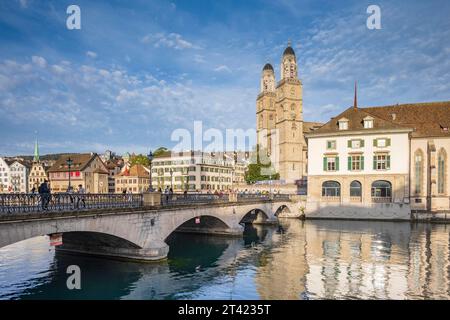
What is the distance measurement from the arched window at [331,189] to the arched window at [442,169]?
14.2 m

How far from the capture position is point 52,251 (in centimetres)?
2736

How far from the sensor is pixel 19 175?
371 ft

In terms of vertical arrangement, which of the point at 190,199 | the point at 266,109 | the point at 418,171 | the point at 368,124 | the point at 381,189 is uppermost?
the point at 266,109

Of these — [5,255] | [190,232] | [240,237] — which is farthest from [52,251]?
[240,237]

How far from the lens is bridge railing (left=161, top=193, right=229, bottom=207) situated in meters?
26.1

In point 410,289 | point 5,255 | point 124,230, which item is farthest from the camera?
point 5,255

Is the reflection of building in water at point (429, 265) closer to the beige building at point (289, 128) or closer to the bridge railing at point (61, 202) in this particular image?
the bridge railing at point (61, 202)

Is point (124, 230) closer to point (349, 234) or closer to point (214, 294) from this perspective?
point (214, 294)

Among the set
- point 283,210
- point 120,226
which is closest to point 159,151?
point 283,210

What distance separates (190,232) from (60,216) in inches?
924

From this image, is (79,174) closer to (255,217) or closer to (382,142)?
(255,217)

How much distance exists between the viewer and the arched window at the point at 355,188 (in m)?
52.0

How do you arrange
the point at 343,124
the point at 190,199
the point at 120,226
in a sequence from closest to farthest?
the point at 120,226 → the point at 190,199 → the point at 343,124

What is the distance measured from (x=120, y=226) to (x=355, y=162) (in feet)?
133
